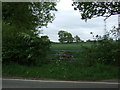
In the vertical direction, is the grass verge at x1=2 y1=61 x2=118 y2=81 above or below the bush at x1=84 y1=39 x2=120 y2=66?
below

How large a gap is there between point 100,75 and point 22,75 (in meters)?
3.53

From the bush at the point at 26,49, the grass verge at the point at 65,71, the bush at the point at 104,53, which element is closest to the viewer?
the grass verge at the point at 65,71

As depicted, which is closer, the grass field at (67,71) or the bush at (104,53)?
the grass field at (67,71)

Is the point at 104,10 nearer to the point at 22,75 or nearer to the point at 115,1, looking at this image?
the point at 115,1

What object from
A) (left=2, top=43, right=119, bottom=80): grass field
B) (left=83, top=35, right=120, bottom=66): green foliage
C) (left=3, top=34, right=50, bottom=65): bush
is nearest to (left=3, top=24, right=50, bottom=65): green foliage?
(left=3, top=34, right=50, bottom=65): bush

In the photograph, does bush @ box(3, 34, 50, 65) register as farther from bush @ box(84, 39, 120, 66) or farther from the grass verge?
bush @ box(84, 39, 120, 66)

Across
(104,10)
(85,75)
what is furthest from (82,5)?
(85,75)

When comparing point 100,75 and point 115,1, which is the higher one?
point 115,1

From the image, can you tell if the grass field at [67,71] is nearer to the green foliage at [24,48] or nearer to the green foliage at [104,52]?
the green foliage at [104,52]

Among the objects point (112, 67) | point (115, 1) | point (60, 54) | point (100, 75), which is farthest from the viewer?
point (60, 54)

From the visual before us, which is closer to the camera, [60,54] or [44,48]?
[44,48]

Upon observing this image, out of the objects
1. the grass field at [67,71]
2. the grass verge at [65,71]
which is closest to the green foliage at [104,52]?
the grass field at [67,71]

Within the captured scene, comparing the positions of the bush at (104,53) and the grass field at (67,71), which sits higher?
the bush at (104,53)

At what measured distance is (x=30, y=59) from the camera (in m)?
13.7
